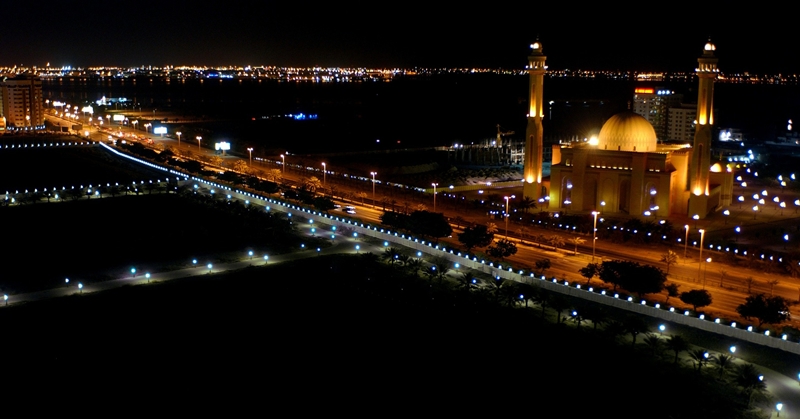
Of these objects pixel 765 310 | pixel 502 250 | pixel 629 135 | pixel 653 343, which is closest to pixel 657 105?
pixel 629 135

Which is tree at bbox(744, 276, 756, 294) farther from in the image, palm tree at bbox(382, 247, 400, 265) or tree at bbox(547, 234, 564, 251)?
palm tree at bbox(382, 247, 400, 265)

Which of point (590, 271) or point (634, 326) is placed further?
point (590, 271)

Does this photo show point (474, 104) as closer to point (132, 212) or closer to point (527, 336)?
point (132, 212)

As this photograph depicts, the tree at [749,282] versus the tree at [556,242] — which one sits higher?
the tree at [556,242]

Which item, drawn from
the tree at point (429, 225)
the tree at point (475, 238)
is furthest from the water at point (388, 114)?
the tree at point (475, 238)

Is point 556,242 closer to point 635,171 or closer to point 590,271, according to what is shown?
point 590,271

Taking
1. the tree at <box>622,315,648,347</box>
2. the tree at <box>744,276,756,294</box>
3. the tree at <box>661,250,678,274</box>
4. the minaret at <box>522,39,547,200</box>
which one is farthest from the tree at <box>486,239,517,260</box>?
the minaret at <box>522,39,547,200</box>

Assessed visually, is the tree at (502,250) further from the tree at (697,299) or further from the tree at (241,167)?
the tree at (241,167)
